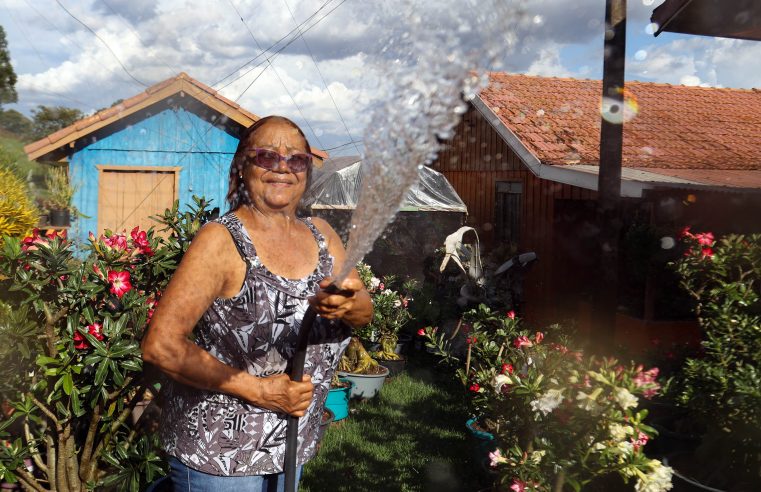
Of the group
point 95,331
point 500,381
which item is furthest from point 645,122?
point 95,331

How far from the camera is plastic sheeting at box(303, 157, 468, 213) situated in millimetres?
10516

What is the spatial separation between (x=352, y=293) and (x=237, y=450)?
565 mm

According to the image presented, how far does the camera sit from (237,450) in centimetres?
176

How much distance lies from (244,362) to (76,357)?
1.45 m

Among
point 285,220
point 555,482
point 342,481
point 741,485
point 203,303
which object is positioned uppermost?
point 285,220

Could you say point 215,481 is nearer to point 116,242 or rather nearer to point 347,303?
point 347,303

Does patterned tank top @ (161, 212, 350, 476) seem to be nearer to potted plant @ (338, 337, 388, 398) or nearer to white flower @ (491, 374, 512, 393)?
white flower @ (491, 374, 512, 393)

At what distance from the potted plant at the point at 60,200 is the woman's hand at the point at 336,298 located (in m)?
7.78

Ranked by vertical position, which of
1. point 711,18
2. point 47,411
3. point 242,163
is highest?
point 711,18

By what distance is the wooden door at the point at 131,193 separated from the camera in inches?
355

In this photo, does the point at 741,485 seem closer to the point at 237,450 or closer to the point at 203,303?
the point at 237,450

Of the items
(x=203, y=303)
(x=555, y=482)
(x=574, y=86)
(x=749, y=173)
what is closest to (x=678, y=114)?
(x=574, y=86)

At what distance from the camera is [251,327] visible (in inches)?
66.8

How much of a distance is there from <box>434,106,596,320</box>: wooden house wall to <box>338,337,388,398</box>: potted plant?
3780mm
